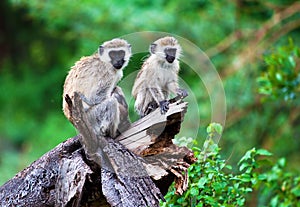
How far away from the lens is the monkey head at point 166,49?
4.56m

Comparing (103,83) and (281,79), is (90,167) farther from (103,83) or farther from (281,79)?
(281,79)

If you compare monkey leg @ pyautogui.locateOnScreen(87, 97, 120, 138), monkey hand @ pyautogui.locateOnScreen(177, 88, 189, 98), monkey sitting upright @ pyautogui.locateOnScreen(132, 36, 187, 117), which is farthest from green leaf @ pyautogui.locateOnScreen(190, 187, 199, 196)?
monkey sitting upright @ pyautogui.locateOnScreen(132, 36, 187, 117)

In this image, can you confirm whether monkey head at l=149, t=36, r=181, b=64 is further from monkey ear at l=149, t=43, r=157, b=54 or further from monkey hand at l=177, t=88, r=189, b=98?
monkey hand at l=177, t=88, r=189, b=98

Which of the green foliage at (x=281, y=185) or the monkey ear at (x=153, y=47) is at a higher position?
the monkey ear at (x=153, y=47)

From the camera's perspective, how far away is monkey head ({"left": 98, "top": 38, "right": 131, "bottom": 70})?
14.2 ft

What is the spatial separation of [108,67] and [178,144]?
77 cm

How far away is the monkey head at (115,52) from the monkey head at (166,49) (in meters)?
0.23

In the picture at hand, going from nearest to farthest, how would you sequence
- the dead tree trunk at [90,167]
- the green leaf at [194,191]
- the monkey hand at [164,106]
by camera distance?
the green leaf at [194,191] < the dead tree trunk at [90,167] < the monkey hand at [164,106]

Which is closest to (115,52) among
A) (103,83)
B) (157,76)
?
(103,83)

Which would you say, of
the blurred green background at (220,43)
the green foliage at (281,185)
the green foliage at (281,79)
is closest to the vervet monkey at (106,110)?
the green foliage at (281,185)

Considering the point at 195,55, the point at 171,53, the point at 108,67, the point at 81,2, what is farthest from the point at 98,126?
the point at 81,2

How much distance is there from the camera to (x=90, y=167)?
12.9 ft

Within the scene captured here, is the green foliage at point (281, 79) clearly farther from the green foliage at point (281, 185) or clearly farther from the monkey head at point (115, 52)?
the green foliage at point (281, 185)

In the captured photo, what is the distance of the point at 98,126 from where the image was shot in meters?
4.32
